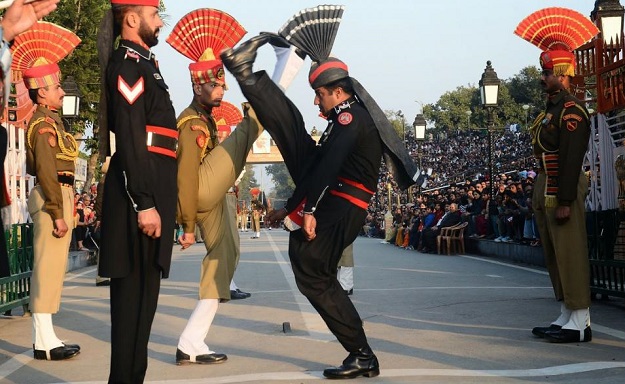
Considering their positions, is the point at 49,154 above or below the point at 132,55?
below

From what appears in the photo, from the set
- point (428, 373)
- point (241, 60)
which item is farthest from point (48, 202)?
point (428, 373)

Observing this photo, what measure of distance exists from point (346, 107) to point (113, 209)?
6.71 ft

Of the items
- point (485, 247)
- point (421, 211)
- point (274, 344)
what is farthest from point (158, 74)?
point (421, 211)

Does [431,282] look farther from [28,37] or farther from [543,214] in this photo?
[28,37]

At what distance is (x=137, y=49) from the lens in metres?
4.73

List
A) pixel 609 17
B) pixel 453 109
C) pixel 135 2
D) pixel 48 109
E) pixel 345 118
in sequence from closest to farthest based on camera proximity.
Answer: pixel 135 2 → pixel 345 118 → pixel 48 109 → pixel 609 17 → pixel 453 109

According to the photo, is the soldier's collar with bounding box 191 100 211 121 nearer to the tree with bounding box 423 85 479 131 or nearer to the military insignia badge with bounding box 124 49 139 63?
the military insignia badge with bounding box 124 49 139 63

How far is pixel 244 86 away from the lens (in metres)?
6.56

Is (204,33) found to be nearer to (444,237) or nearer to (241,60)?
(241,60)

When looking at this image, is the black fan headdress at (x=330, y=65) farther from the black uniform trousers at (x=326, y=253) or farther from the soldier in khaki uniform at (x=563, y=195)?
the soldier in khaki uniform at (x=563, y=195)

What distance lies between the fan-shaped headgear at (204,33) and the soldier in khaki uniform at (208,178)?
0.51 m

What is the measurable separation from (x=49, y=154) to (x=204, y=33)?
1.75 metres

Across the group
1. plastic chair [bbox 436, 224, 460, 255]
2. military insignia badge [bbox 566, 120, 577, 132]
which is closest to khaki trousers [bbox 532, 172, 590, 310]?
military insignia badge [bbox 566, 120, 577, 132]

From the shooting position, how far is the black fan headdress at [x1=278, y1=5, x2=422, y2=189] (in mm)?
6289
